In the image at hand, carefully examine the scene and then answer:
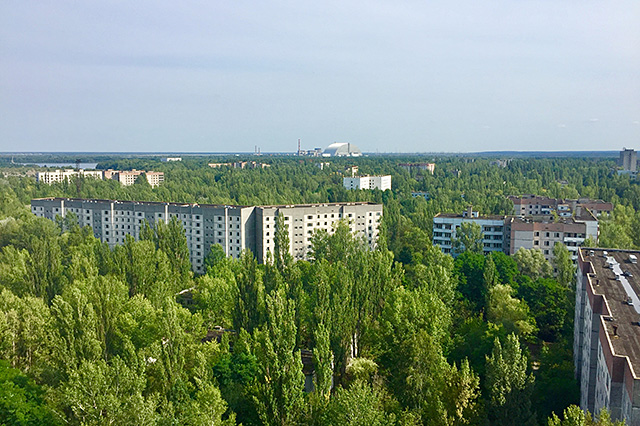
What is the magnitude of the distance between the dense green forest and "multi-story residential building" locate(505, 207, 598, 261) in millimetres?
1805

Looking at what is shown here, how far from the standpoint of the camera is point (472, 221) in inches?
1954

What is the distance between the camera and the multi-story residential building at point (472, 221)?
162 ft

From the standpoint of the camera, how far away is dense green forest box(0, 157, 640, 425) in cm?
1667

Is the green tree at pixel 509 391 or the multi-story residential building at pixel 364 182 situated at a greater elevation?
the multi-story residential building at pixel 364 182

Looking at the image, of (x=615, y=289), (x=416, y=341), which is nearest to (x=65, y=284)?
(x=416, y=341)

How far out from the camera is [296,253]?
51.9 metres

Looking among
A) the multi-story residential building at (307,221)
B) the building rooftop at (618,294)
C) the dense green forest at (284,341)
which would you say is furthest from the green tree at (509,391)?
the multi-story residential building at (307,221)

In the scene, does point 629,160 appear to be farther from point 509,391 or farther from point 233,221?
point 509,391

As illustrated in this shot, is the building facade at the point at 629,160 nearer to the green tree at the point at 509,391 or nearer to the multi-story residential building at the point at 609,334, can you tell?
the multi-story residential building at the point at 609,334

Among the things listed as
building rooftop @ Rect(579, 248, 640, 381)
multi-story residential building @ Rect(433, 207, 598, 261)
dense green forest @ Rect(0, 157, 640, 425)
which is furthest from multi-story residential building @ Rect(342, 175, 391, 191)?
building rooftop @ Rect(579, 248, 640, 381)

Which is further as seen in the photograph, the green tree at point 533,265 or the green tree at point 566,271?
the green tree at point 533,265

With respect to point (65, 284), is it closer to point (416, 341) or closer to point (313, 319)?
point (313, 319)

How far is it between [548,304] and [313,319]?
1748 cm

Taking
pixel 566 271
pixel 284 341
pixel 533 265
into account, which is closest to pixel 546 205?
pixel 533 265
